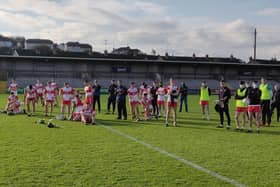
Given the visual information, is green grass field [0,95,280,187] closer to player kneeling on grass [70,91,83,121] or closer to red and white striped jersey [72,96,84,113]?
player kneeling on grass [70,91,83,121]

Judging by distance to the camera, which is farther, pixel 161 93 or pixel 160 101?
pixel 160 101

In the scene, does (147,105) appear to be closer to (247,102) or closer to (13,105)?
(247,102)

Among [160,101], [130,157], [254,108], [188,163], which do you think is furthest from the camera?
[160,101]

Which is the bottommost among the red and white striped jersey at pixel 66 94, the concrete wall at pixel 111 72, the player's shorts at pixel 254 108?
the player's shorts at pixel 254 108

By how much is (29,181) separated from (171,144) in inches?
213

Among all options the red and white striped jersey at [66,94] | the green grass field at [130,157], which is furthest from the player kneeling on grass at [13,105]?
the green grass field at [130,157]

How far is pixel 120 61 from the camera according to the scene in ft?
226

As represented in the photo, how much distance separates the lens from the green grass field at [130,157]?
7570 mm

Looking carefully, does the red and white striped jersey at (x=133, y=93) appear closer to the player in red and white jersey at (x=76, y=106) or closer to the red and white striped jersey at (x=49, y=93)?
the player in red and white jersey at (x=76, y=106)

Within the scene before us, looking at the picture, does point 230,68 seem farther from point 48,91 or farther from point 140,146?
point 140,146

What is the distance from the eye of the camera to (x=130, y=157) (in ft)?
31.7

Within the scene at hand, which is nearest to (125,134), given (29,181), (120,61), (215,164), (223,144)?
(223,144)

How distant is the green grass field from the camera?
7570 mm

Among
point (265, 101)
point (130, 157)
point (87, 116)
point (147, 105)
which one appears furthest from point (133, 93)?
point (130, 157)
